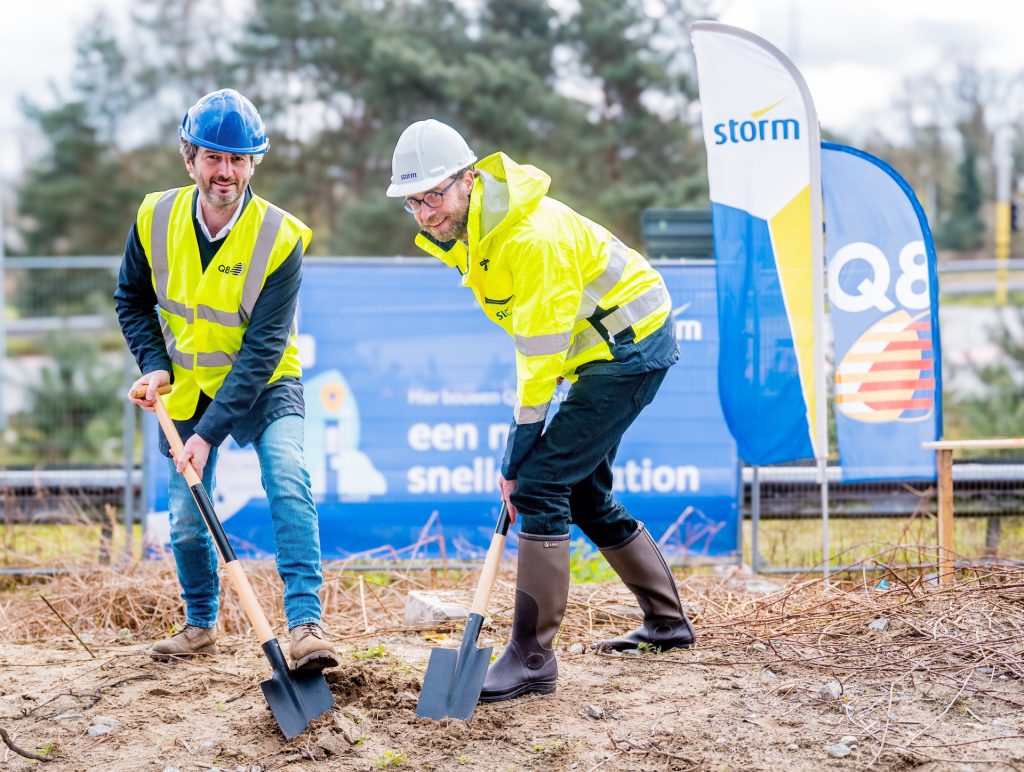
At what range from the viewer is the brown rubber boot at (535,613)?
4.16m

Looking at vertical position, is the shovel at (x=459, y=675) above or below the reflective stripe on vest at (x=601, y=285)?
below

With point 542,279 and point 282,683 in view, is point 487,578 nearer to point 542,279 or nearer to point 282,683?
point 282,683

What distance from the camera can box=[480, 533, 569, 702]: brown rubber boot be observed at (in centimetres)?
416

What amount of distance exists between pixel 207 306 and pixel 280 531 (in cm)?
89

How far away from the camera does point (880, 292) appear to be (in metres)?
6.20

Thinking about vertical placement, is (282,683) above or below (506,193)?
below

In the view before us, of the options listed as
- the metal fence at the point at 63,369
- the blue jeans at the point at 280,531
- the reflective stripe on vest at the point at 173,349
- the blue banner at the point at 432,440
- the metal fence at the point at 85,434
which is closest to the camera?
the blue jeans at the point at 280,531

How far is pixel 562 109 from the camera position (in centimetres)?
2177

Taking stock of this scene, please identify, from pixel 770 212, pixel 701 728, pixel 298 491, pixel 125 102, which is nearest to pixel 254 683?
pixel 298 491

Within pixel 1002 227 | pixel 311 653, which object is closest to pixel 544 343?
pixel 311 653

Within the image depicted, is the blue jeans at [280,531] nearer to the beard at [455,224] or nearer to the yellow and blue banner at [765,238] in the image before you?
the beard at [455,224]

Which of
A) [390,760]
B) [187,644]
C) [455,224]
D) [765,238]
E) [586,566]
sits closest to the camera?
[390,760]

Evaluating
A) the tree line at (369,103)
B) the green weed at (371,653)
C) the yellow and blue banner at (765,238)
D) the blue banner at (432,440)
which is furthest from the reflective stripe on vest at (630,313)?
the tree line at (369,103)

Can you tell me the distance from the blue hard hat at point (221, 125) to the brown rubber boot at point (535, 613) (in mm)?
1747
